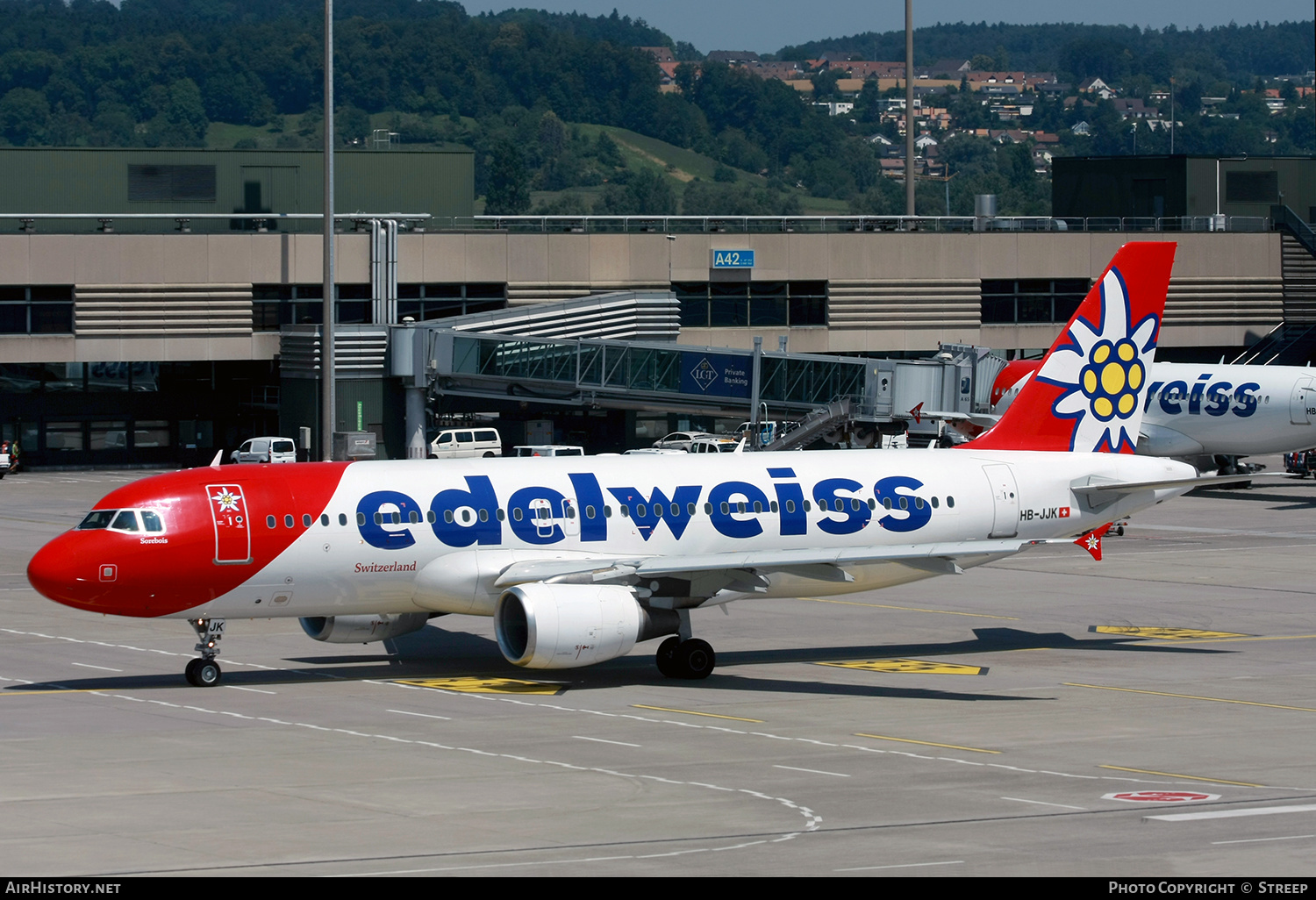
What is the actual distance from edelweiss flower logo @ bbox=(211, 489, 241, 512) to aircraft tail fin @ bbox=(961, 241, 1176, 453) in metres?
17.4

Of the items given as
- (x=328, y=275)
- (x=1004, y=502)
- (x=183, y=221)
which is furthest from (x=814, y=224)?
(x=1004, y=502)

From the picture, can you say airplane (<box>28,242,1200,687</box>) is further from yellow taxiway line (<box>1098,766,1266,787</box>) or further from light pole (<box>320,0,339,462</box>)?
light pole (<box>320,0,339,462</box>)

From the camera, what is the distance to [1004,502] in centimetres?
4144

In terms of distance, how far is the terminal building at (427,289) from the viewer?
97312 mm

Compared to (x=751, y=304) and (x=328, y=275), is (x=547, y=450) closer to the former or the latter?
(x=328, y=275)

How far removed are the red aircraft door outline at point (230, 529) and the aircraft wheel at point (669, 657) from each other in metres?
8.49

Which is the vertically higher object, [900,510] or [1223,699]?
[900,510]

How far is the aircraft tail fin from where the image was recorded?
4328cm

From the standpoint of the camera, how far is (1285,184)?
131m

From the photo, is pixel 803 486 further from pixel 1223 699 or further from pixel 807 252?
pixel 807 252

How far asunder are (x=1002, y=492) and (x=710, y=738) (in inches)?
520

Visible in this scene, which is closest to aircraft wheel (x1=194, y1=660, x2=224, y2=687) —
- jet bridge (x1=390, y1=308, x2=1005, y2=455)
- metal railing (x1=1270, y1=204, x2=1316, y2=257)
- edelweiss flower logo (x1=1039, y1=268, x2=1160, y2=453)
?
edelweiss flower logo (x1=1039, y1=268, x2=1160, y2=453)
